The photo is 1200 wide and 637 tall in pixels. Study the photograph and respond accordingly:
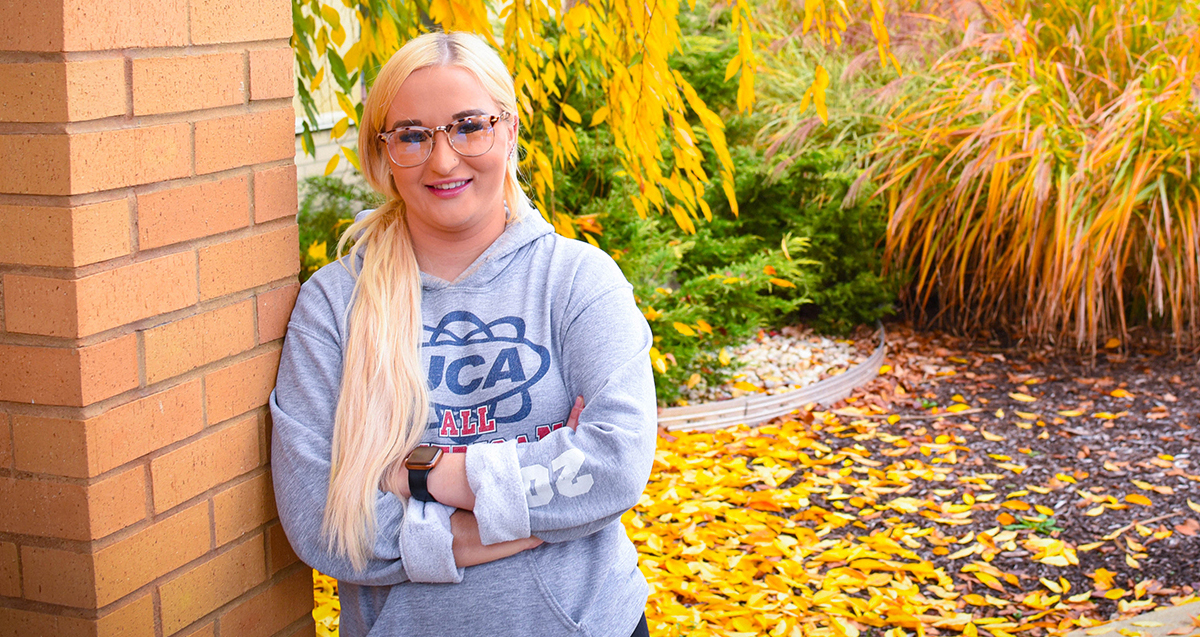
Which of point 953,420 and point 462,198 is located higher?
point 462,198

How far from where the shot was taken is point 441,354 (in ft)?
5.64

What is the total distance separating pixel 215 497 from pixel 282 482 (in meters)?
A: 0.10

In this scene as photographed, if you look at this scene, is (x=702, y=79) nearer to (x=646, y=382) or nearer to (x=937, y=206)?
(x=937, y=206)

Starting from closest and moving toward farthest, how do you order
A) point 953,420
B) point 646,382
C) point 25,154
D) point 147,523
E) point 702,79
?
point 25,154
point 147,523
point 646,382
point 953,420
point 702,79

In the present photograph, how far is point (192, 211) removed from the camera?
1.49 meters

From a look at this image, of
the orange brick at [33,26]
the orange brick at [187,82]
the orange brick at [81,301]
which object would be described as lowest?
the orange brick at [81,301]

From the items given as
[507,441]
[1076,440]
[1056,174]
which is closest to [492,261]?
[507,441]

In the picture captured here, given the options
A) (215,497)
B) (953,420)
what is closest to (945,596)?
(953,420)

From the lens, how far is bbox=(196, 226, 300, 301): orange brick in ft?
5.01

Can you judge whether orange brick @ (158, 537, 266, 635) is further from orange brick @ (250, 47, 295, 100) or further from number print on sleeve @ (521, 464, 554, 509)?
orange brick @ (250, 47, 295, 100)

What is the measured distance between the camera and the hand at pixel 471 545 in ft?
5.30

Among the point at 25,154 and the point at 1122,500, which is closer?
the point at 25,154

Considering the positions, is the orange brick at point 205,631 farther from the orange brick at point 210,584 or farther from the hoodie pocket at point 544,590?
the hoodie pocket at point 544,590

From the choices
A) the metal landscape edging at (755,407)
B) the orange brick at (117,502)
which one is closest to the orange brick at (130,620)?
the orange brick at (117,502)
